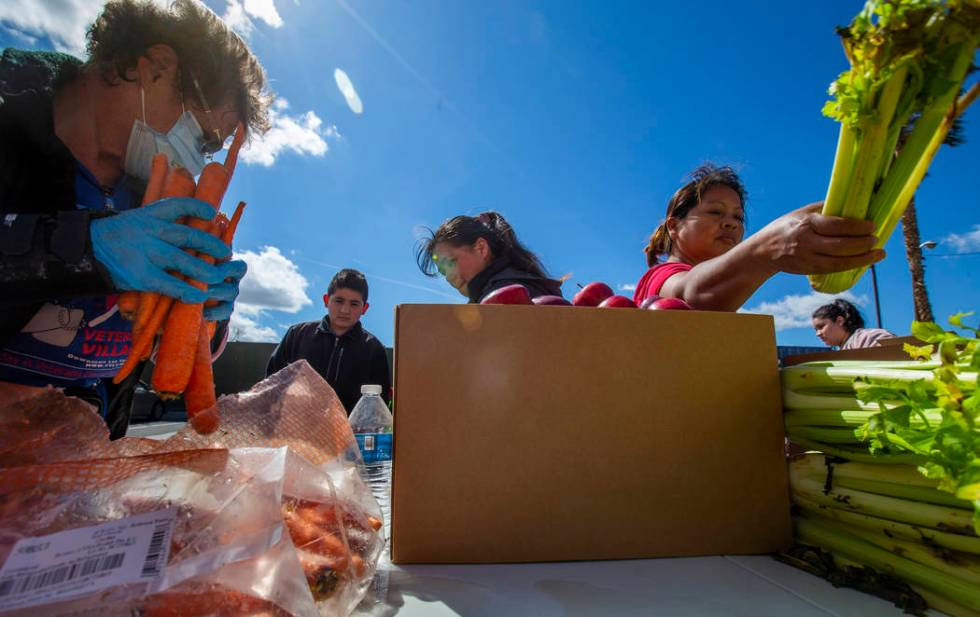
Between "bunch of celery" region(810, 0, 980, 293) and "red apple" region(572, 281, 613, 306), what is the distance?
0.83m

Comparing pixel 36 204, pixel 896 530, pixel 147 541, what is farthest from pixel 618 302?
pixel 36 204

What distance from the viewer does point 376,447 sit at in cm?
196

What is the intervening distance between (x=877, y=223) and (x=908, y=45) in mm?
457

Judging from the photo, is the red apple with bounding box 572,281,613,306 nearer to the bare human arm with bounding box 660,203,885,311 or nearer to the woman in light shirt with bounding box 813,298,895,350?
the bare human arm with bounding box 660,203,885,311

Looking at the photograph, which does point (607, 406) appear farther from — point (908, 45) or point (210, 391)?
point (210, 391)

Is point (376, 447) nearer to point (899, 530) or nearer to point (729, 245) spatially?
point (899, 530)

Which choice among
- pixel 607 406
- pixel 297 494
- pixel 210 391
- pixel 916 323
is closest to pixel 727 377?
pixel 607 406

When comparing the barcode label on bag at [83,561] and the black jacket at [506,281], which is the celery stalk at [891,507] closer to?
the barcode label on bag at [83,561]

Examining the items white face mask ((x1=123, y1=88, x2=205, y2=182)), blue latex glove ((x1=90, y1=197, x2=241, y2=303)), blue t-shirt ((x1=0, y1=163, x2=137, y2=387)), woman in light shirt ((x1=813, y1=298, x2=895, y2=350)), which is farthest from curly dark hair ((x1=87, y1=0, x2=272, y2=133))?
woman in light shirt ((x1=813, y1=298, x2=895, y2=350))

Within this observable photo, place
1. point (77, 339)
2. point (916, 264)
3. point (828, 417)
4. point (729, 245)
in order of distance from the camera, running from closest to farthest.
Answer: point (828, 417) → point (77, 339) → point (729, 245) → point (916, 264)

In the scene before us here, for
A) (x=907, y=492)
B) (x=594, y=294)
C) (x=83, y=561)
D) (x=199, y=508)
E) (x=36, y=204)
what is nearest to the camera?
(x=83, y=561)

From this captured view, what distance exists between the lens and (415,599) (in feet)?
2.63

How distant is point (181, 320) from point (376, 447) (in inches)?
38.4

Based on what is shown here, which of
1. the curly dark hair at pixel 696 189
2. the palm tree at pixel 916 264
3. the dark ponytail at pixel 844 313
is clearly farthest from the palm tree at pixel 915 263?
the curly dark hair at pixel 696 189
